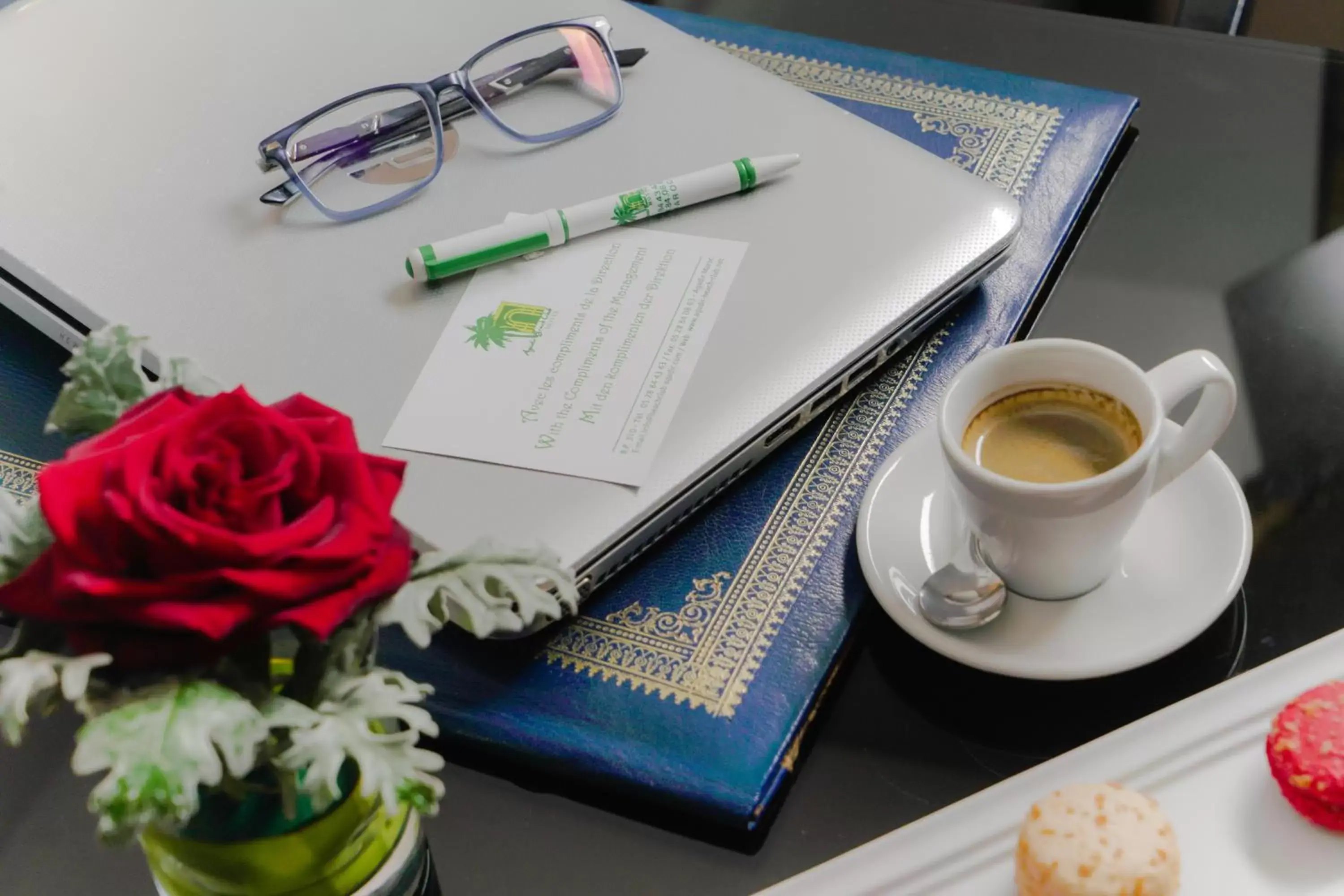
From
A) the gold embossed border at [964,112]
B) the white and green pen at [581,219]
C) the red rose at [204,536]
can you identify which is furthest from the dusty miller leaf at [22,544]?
the gold embossed border at [964,112]

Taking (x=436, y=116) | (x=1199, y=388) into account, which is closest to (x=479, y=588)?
(x=1199, y=388)

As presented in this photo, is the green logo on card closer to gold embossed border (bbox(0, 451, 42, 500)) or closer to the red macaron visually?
gold embossed border (bbox(0, 451, 42, 500))

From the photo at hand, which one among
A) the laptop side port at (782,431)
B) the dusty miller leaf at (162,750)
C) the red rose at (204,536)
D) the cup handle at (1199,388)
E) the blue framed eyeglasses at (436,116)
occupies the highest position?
the red rose at (204,536)

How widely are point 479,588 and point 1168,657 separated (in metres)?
0.31

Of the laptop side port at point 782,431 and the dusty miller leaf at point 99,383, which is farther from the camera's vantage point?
the laptop side port at point 782,431

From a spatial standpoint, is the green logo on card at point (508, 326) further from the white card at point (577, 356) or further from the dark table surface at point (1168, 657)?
the dark table surface at point (1168, 657)

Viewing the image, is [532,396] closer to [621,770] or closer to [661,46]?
[621,770]

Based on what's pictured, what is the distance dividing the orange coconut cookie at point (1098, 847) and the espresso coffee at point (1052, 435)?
135 millimetres

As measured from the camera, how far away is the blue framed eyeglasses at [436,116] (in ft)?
2.14

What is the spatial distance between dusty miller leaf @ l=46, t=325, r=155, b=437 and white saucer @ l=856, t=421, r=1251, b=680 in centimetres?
31

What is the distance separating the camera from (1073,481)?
0.48m

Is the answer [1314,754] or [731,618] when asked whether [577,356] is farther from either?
[1314,754]

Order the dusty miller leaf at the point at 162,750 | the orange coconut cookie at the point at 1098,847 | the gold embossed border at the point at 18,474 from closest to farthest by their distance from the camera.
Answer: the dusty miller leaf at the point at 162,750 → the orange coconut cookie at the point at 1098,847 → the gold embossed border at the point at 18,474

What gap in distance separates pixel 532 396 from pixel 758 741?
0.63ft
